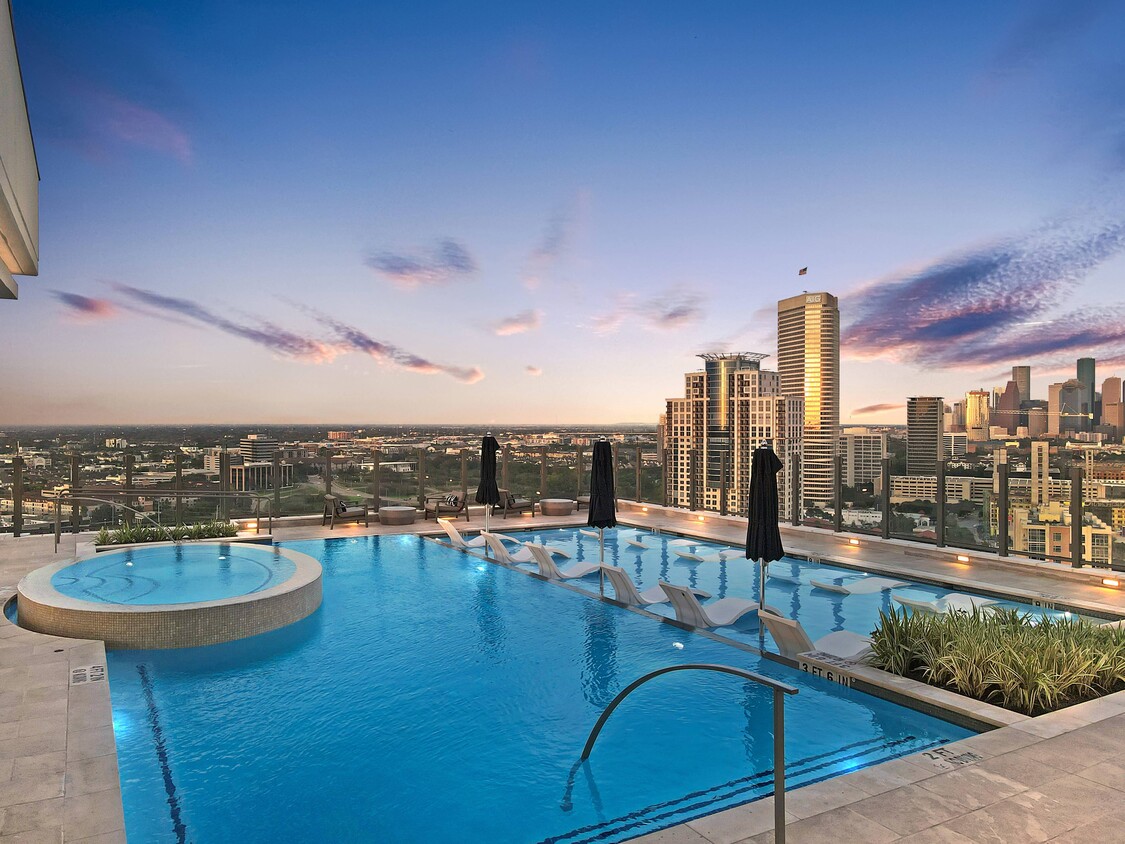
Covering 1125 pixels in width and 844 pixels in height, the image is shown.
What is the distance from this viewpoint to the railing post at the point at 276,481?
1471 cm

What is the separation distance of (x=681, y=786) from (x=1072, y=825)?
82.9 inches

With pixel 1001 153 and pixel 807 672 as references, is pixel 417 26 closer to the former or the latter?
pixel 1001 153

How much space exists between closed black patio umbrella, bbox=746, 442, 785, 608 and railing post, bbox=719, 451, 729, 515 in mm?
8458

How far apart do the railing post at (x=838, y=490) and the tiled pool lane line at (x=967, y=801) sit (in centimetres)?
837

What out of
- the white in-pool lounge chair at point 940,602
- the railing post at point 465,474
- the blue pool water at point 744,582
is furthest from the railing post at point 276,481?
the white in-pool lounge chair at point 940,602

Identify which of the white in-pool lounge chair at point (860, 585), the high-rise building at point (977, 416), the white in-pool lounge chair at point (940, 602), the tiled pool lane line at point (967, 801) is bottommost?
the white in-pool lounge chair at point (860, 585)

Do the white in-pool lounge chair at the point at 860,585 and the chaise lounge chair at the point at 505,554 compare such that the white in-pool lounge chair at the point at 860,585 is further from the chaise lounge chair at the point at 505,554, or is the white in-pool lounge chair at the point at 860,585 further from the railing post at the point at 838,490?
the chaise lounge chair at the point at 505,554

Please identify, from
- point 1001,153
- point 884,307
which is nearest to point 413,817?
point 1001,153

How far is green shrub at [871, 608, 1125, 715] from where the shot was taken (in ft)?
16.4

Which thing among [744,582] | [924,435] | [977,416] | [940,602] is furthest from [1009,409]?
[744,582]

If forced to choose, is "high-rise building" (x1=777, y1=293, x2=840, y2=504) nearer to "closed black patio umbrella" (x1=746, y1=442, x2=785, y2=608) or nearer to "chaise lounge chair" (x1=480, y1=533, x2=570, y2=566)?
"chaise lounge chair" (x1=480, y1=533, x2=570, y2=566)

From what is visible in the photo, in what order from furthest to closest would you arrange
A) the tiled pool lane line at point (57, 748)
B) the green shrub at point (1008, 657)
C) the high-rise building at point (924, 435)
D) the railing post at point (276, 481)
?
the railing post at point (276, 481), the high-rise building at point (924, 435), the green shrub at point (1008, 657), the tiled pool lane line at point (57, 748)

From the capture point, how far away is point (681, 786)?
432 centimetres

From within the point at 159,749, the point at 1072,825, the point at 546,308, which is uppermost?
the point at 546,308
